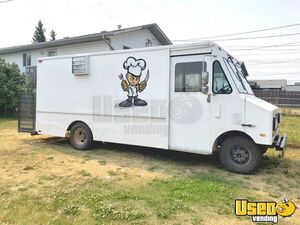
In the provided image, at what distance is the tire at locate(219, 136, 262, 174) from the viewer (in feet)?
19.3

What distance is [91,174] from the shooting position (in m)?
5.87

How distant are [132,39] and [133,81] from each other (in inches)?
510

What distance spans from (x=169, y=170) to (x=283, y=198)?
7.80 ft

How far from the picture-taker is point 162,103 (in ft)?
22.0

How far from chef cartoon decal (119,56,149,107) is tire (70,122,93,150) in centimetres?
147

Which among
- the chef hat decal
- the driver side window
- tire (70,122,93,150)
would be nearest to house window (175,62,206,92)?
the driver side window

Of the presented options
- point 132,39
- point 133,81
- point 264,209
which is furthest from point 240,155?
point 132,39

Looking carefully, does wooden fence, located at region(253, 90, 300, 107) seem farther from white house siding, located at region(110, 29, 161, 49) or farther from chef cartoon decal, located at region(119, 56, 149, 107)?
chef cartoon decal, located at region(119, 56, 149, 107)

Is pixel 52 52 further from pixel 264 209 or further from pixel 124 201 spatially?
pixel 264 209

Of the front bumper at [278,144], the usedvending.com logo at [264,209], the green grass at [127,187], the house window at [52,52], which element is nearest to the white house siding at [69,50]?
the house window at [52,52]

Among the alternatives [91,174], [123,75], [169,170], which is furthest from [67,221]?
[123,75]

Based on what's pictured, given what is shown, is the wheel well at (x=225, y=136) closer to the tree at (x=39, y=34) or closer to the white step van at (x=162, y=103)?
the white step van at (x=162, y=103)

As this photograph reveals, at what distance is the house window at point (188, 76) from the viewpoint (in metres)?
6.26

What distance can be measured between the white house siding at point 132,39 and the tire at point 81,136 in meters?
10.0
